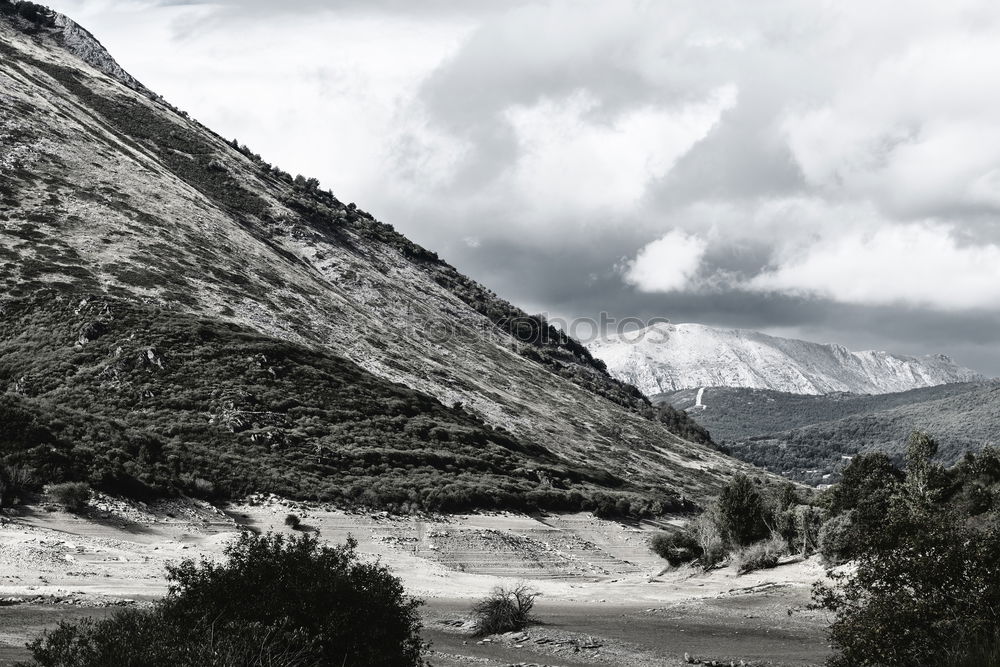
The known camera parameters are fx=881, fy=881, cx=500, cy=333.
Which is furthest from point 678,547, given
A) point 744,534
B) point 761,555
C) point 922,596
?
point 922,596

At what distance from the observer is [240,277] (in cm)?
7981

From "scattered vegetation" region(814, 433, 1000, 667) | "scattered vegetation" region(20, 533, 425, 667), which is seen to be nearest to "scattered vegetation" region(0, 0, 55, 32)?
"scattered vegetation" region(20, 533, 425, 667)

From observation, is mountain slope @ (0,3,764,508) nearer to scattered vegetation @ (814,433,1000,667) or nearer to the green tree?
the green tree

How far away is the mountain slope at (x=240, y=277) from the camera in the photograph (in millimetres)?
65812

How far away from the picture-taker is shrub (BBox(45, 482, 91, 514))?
1248 inches

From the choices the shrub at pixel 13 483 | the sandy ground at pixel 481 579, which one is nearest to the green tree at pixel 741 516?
the sandy ground at pixel 481 579

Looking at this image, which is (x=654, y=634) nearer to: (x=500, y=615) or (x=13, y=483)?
(x=500, y=615)

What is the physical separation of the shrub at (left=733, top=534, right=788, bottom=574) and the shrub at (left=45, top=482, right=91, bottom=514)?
24866mm

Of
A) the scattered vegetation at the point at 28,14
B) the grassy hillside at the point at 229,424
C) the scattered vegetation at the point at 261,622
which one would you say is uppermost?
the scattered vegetation at the point at 28,14

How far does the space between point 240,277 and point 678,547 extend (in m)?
54.0

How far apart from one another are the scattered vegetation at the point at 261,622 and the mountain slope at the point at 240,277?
119 ft

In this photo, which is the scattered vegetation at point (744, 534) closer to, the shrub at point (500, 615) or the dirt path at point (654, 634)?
the dirt path at point (654, 634)

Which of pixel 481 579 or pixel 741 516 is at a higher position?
pixel 741 516

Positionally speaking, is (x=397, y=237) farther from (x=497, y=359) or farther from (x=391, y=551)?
(x=391, y=551)
